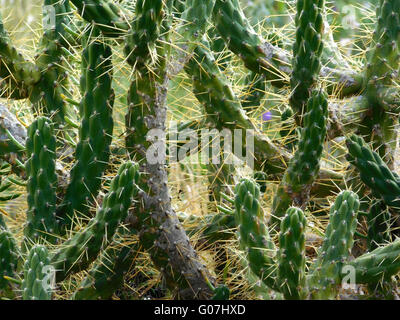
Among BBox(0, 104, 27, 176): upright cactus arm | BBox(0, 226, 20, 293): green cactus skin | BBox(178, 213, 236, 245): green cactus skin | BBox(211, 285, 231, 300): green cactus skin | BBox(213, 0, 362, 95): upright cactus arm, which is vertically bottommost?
BBox(178, 213, 236, 245): green cactus skin

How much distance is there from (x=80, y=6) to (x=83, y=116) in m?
0.34

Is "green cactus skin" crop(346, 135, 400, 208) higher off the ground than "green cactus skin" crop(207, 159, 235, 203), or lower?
higher

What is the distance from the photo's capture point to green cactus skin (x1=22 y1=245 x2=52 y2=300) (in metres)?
1.69

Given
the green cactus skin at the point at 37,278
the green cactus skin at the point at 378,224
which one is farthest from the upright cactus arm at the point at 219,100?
the green cactus skin at the point at 37,278

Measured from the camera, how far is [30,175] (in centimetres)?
205

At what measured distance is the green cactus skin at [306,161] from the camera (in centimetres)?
209

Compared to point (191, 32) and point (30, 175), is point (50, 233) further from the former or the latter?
point (191, 32)

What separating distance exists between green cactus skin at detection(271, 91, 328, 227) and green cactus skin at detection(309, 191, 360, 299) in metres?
0.36

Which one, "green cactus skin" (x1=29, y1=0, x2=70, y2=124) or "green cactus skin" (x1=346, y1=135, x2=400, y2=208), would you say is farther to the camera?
"green cactus skin" (x1=29, y1=0, x2=70, y2=124)

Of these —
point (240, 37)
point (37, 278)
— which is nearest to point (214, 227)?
point (240, 37)

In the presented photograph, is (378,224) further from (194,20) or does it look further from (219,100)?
(194,20)

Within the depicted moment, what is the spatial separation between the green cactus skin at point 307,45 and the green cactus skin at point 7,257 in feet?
3.37

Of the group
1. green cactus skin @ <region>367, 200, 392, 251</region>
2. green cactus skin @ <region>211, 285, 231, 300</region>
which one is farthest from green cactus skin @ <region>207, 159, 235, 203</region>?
green cactus skin @ <region>211, 285, 231, 300</region>

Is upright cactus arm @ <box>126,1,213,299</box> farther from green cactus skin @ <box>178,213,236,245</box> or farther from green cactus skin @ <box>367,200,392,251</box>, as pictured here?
green cactus skin @ <box>367,200,392,251</box>
